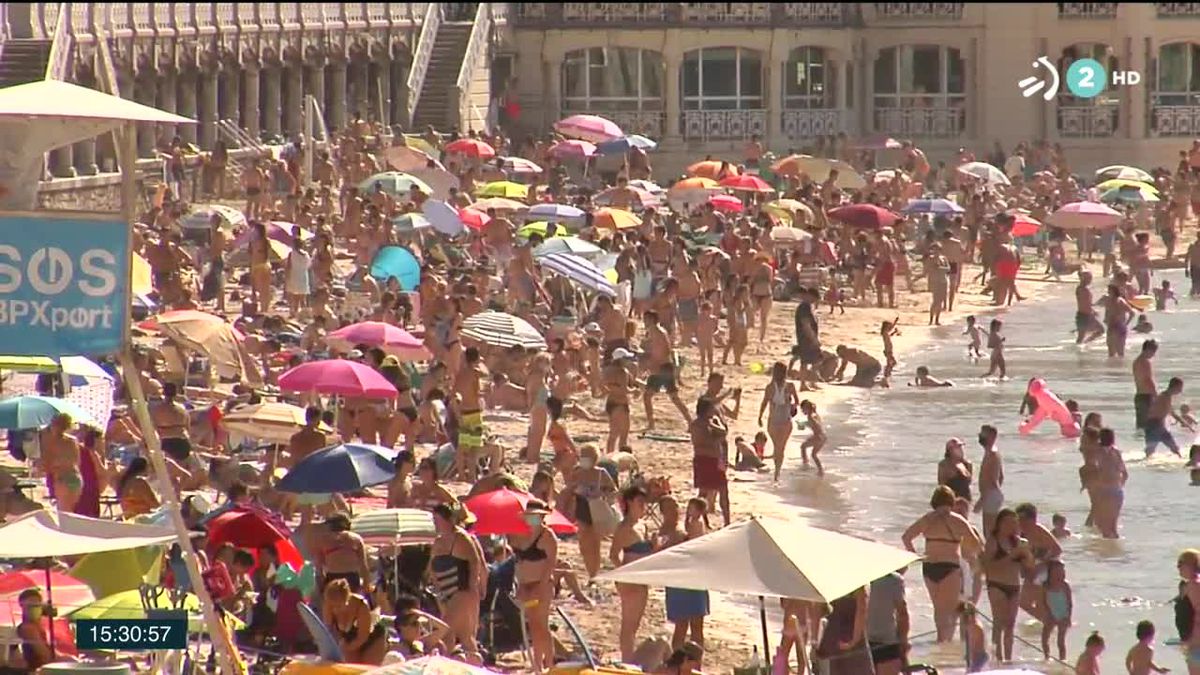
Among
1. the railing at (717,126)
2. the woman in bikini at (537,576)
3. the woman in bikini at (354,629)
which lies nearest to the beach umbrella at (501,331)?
the woman in bikini at (537,576)

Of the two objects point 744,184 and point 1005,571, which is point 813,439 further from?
point 744,184

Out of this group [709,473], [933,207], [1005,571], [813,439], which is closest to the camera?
[1005,571]

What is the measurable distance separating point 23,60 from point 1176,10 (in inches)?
955

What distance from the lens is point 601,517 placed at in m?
17.4

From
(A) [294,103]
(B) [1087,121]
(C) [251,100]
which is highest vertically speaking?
(C) [251,100]

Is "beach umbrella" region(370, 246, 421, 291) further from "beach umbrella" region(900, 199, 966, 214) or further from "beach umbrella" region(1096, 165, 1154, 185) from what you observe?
"beach umbrella" region(1096, 165, 1154, 185)

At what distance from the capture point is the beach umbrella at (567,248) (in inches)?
1091

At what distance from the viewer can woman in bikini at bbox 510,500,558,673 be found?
15062 mm

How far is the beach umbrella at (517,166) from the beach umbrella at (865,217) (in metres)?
5.68

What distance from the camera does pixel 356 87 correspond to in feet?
155

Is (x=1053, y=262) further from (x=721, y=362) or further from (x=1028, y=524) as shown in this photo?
(x=1028, y=524)

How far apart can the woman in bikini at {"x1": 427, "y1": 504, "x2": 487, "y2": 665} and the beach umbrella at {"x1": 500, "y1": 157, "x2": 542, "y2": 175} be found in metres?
24.3

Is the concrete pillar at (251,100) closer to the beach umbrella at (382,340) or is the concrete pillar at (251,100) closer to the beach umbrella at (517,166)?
the beach umbrella at (517,166)
